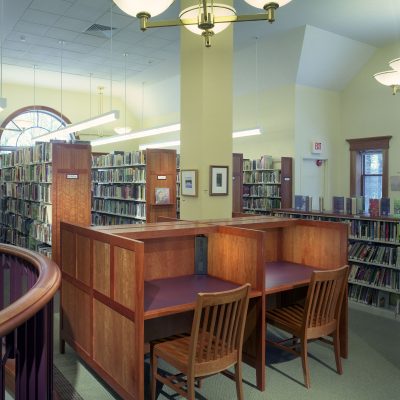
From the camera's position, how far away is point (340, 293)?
3.40 m

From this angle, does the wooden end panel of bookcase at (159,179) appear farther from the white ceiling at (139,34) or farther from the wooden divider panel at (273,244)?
the wooden divider panel at (273,244)

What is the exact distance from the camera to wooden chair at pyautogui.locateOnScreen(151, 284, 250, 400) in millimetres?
2537

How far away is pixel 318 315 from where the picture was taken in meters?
3.26

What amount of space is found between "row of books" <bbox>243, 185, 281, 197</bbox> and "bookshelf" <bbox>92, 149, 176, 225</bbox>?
2732 mm

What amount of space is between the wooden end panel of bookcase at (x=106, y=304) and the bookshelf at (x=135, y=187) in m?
3.53

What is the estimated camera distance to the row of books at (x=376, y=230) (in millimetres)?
4926

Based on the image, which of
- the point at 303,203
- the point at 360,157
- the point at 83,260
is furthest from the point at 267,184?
the point at 83,260

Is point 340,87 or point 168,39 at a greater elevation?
point 168,39

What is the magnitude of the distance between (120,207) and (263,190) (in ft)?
10.7

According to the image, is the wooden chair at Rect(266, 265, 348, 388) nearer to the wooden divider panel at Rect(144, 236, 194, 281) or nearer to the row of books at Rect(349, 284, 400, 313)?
the wooden divider panel at Rect(144, 236, 194, 281)

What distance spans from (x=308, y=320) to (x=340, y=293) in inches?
16.0

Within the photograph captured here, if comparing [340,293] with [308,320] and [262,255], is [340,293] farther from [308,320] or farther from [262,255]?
[262,255]

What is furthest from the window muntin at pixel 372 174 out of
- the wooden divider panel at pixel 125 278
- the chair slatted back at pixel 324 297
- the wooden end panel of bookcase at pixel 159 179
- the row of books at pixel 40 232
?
the wooden divider panel at pixel 125 278

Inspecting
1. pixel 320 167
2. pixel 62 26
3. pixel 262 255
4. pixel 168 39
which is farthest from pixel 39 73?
pixel 262 255
